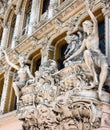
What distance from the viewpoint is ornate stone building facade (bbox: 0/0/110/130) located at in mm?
7686

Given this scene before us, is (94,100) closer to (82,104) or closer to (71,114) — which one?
(82,104)

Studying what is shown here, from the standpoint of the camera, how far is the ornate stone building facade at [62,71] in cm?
769

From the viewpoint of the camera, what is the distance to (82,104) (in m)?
7.69

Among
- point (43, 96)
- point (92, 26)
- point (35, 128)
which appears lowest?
point (35, 128)

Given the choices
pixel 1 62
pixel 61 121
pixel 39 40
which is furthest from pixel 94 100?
pixel 1 62

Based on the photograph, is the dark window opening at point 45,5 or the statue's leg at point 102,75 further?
the dark window opening at point 45,5

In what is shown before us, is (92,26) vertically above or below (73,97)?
above

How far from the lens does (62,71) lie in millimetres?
8633

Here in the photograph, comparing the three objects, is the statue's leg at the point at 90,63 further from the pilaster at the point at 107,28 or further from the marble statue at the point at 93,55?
the pilaster at the point at 107,28

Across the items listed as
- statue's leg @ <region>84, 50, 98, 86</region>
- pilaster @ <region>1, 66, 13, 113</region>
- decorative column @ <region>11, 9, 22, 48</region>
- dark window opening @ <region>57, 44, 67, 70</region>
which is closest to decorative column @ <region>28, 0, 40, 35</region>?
decorative column @ <region>11, 9, 22, 48</region>

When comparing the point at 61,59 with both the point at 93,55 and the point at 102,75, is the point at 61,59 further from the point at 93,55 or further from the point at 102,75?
the point at 102,75

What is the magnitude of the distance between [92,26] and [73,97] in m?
2.18

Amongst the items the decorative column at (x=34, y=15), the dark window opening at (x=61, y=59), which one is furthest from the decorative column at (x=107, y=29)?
the decorative column at (x=34, y=15)

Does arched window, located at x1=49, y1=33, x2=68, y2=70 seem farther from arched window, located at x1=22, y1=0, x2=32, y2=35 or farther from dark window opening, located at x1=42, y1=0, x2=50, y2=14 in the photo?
arched window, located at x1=22, y1=0, x2=32, y2=35
